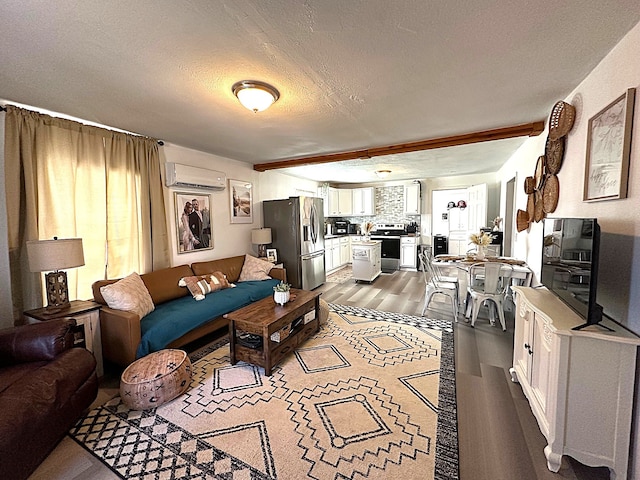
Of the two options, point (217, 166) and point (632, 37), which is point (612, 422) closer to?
point (632, 37)

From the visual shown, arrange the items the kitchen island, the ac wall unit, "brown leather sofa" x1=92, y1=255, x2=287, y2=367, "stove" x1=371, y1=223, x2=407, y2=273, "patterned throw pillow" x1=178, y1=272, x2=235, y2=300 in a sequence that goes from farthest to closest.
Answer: "stove" x1=371, y1=223, x2=407, y2=273 → the kitchen island → the ac wall unit → "patterned throw pillow" x1=178, y1=272, x2=235, y2=300 → "brown leather sofa" x1=92, y1=255, x2=287, y2=367

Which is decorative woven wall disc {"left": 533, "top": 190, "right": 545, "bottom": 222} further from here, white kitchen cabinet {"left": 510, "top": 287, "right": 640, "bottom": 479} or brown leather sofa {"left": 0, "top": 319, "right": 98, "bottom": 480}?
brown leather sofa {"left": 0, "top": 319, "right": 98, "bottom": 480}

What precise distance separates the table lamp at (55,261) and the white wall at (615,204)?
3.89 meters

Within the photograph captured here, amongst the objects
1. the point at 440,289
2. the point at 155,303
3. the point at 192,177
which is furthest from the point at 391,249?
the point at 155,303

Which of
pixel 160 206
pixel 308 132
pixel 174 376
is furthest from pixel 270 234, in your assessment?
pixel 174 376

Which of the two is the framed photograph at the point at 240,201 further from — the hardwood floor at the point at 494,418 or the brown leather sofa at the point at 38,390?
the hardwood floor at the point at 494,418

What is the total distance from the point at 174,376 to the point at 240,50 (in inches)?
92.7

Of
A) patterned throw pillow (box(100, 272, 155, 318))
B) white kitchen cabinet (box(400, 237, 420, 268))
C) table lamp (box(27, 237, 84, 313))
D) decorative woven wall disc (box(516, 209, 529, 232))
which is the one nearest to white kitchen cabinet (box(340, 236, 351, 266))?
white kitchen cabinet (box(400, 237, 420, 268))

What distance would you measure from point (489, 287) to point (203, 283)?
365 cm

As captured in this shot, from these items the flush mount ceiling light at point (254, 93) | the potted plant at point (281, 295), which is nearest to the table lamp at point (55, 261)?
the potted plant at point (281, 295)

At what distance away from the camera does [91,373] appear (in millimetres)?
1944

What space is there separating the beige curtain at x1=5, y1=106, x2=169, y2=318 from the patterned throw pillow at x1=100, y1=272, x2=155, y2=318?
21.8 inches

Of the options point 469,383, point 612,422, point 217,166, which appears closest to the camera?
point 612,422

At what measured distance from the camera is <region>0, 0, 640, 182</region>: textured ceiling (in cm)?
131
